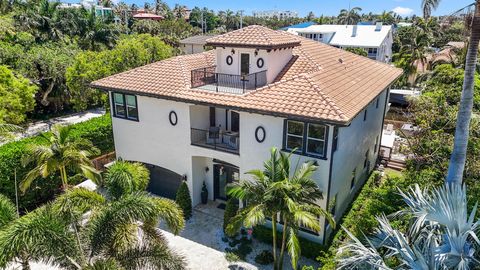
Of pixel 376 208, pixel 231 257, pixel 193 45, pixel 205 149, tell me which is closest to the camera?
pixel 376 208

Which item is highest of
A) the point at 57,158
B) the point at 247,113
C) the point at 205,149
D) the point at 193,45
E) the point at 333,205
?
the point at 193,45

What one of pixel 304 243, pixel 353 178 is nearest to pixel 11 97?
pixel 304 243

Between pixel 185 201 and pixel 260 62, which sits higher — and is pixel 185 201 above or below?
below

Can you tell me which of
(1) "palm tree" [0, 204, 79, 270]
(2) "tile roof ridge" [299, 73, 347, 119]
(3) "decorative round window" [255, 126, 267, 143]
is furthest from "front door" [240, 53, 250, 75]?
(1) "palm tree" [0, 204, 79, 270]

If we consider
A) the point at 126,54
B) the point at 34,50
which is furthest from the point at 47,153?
the point at 34,50

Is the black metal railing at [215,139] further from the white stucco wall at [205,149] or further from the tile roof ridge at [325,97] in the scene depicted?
the tile roof ridge at [325,97]

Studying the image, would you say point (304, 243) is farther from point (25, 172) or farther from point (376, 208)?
point (25, 172)

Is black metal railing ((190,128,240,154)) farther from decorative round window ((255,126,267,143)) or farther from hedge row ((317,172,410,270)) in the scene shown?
hedge row ((317,172,410,270))
